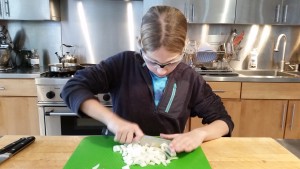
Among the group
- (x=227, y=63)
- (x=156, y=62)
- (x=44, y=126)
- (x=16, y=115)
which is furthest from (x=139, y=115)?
(x=227, y=63)

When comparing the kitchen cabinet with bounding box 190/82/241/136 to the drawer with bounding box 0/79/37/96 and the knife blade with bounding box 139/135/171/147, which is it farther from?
the drawer with bounding box 0/79/37/96

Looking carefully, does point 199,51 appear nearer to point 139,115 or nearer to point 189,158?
point 139,115

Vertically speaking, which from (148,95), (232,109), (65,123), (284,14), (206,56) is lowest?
(65,123)

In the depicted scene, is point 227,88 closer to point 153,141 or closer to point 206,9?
point 206,9

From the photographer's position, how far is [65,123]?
1.91m

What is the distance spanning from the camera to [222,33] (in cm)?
233

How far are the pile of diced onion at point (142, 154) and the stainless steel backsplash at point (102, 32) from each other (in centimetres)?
167

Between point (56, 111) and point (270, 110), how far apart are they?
1.61 meters

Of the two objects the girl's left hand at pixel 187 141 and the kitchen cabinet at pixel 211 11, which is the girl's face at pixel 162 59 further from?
the kitchen cabinet at pixel 211 11

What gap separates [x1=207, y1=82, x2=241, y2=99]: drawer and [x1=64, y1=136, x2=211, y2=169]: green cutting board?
1173mm

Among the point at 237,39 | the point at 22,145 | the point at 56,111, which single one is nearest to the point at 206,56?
the point at 237,39

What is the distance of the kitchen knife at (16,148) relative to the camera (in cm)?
70

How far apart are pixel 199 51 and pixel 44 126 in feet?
4.56

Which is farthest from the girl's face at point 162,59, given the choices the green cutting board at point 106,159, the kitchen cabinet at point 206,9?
the kitchen cabinet at point 206,9
